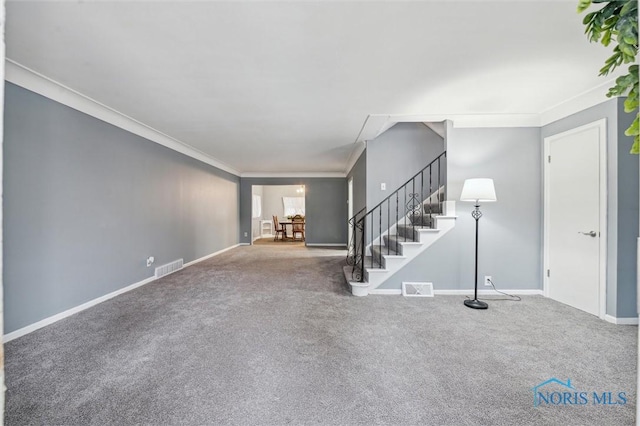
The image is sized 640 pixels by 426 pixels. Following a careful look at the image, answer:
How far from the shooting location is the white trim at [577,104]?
272 cm

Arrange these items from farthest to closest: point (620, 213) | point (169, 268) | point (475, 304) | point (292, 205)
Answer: point (292, 205), point (169, 268), point (475, 304), point (620, 213)

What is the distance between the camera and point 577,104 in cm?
299

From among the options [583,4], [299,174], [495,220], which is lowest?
[495,220]

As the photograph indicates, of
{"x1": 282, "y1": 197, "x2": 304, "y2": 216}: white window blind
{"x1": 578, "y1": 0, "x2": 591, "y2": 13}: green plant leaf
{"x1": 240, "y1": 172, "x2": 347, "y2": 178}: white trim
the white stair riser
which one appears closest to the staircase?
the white stair riser

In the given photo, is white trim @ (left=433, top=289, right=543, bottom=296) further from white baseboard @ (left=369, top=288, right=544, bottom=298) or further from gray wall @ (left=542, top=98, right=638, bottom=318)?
gray wall @ (left=542, top=98, right=638, bottom=318)

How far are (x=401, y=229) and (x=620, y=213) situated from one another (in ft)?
7.63

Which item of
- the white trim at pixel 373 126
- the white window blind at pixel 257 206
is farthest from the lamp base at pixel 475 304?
the white window blind at pixel 257 206

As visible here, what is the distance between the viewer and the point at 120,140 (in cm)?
350

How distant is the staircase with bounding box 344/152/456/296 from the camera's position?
140 inches

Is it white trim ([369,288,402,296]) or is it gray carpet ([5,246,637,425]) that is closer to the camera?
gray carpet ([5,246,637,425])

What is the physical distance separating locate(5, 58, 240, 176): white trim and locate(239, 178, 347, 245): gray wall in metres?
3.69

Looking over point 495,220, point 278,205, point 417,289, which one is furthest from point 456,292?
point 278,205

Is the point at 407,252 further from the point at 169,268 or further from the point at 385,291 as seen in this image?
the point at 169,268

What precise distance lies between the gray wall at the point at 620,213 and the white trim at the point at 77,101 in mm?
5407
